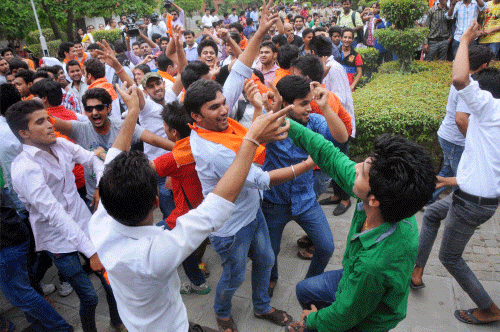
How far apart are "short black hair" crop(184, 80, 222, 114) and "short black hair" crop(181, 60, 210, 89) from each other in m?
1.24

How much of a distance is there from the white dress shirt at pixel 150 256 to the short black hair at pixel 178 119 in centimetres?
133

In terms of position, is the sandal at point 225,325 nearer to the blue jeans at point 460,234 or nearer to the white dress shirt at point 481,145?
the blue jeans at point 460,234

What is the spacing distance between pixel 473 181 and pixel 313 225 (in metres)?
1.26

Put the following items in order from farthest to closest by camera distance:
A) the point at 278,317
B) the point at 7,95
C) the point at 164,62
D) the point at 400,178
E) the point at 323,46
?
the point at 164,62 < the point at 323,46 < the point at 7,95 < the point at 278,317 < the point at 400,178

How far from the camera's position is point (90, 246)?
2709 millimetres

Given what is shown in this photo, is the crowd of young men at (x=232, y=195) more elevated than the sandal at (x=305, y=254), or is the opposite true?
the crowd of young men at (x=232, y=195)

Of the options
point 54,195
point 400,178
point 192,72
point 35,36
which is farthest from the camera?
point 35,36

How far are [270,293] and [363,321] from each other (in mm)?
1619

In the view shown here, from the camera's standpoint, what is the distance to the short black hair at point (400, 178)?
1.59m

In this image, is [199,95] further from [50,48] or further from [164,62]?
[50,48]

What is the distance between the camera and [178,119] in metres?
2.93

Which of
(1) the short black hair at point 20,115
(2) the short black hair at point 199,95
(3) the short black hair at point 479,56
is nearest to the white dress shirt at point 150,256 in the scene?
(2) the short black hair at point 199,95

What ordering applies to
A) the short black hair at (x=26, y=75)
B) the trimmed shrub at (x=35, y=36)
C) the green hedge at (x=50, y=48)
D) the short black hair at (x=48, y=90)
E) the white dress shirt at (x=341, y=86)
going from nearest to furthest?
the short black hair at (x=48, y=90) < the white dress shirt at (x=341, y=86) < the short black hair at (x=26, y=75) < the green hedge at (x=50, y=48) < the trimmed shrub at (x=35, y=36)

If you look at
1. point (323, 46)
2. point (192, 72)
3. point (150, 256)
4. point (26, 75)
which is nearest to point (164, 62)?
point (26, 75)
